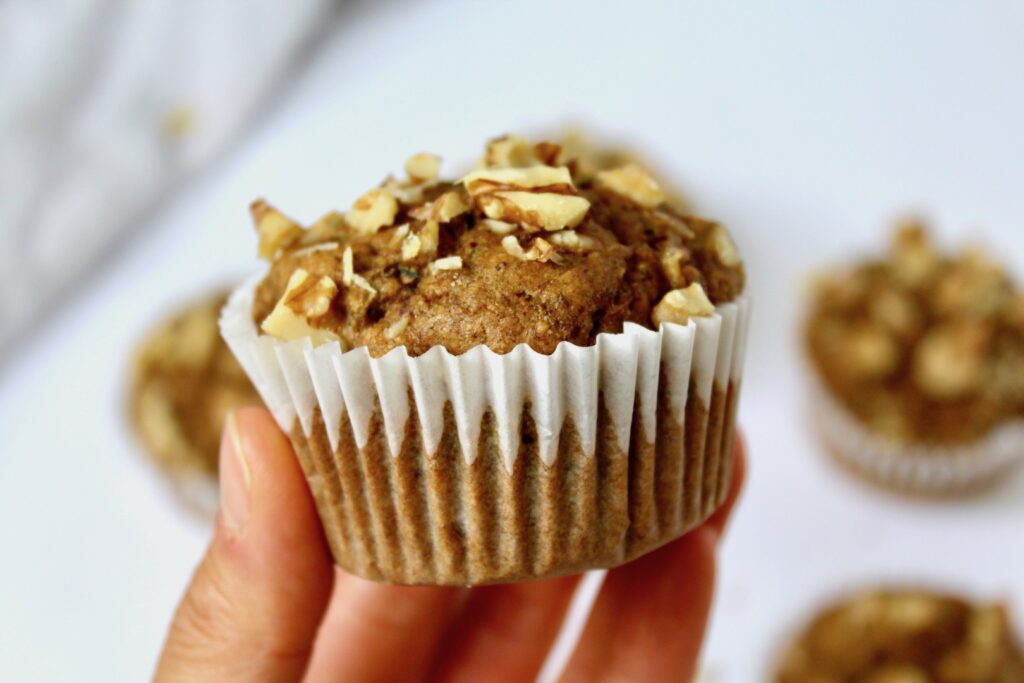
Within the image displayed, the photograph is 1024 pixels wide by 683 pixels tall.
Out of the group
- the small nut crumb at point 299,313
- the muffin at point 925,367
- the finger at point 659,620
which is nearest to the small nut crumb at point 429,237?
the small nut crumb at point 299,313

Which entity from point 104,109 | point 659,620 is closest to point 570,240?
point 659,620

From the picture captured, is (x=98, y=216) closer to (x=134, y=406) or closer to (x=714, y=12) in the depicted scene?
(x=134, y=406)

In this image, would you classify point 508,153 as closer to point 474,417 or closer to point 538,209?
point 538,209

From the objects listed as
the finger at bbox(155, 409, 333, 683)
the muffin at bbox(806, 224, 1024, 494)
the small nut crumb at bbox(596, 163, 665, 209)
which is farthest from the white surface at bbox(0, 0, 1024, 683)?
the small nut crumb at bbox(596, 163, 665, 209)

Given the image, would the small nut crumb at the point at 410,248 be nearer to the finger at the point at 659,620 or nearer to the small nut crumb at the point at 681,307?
the small nut crumb at the point at 681,307

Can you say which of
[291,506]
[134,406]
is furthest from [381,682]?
[134,406]

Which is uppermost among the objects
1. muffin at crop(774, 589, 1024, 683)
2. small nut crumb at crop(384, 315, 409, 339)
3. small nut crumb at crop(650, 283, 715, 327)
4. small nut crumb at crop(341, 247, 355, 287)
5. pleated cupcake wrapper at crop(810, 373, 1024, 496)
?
small nut crumb at crop(341, 247, 355, 287)

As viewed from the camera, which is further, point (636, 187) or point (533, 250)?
point (636, 187)

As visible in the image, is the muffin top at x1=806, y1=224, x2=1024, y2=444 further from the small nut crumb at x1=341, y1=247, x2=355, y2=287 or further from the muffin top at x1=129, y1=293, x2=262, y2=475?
the small nut crumb at x1=341, y1=247, x2=355, y2=287
